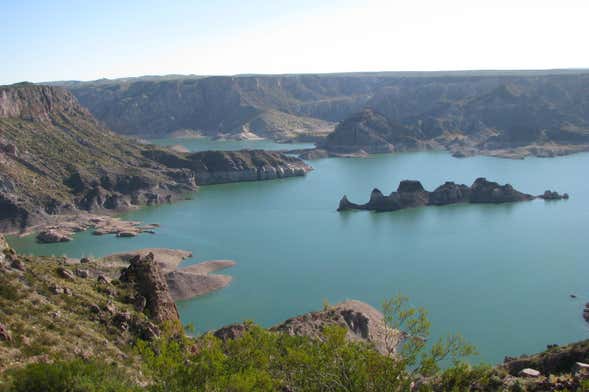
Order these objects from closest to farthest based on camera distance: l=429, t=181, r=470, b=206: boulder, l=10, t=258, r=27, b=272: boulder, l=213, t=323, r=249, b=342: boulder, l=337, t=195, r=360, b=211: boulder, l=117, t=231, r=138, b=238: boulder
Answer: l=10, t=258, r=27, b=272: boulder, l=213, t=323, r=249, b=342: boulder, l=117, t=231, r=138, b=238: boulder, l=337, t=195, r=360, b=211: boulder, l=429, t=181, r=470, b=206: boulder

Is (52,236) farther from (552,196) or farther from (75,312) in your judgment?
(552,196)

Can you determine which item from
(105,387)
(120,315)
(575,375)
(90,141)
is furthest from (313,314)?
(90,141)

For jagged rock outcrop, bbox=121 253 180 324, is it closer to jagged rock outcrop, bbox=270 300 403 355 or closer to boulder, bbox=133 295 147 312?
boulder, bbox=133 295 147 312

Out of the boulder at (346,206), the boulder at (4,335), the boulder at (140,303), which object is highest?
the boulder at (4,335)

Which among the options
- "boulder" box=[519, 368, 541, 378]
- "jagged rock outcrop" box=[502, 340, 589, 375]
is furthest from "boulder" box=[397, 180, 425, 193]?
"boulder" box=[519, 368, 541, 378]

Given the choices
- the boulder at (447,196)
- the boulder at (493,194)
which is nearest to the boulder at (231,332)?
the boulder at (447,196)

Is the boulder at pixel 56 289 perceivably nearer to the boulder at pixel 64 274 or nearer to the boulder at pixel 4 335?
the boulder at pixel 64 274

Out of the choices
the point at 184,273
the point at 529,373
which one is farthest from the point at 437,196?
the point at 529,373
